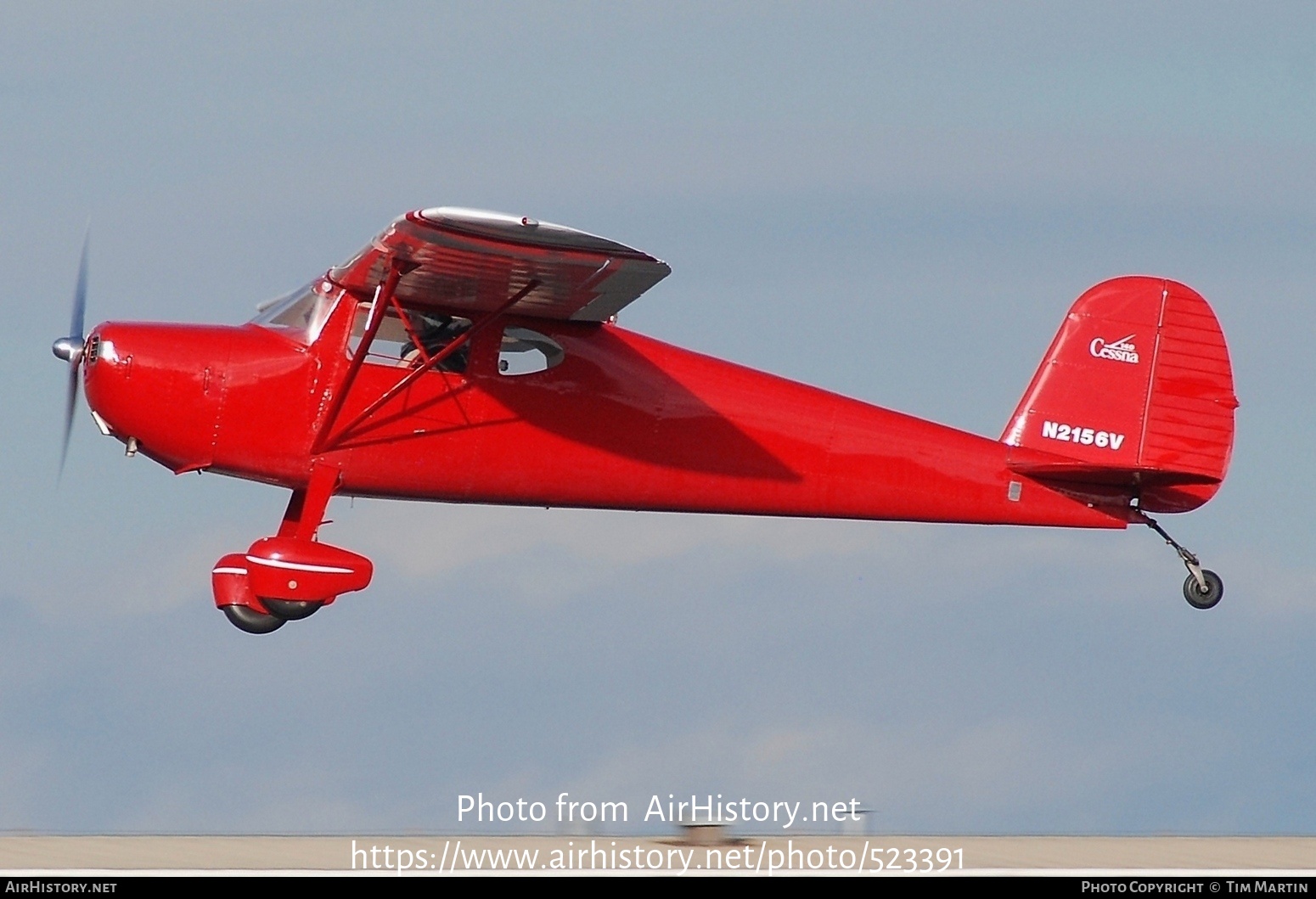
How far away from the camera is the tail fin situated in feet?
53.4

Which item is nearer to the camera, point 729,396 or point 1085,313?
point 729,396

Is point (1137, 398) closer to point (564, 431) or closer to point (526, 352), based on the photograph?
point (564, 431)

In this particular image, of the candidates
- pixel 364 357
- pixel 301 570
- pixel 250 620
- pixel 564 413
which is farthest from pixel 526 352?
pixel 250 620

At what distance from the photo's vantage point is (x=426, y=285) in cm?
1483

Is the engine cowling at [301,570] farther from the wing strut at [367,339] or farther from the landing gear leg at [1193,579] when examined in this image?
the landing gear leg at [1193,579]

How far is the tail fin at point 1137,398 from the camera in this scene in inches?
641

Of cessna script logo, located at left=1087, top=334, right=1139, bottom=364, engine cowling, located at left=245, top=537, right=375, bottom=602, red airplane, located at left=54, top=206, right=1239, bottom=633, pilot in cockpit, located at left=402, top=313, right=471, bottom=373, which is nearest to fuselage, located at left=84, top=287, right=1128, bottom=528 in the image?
red airplane, located at left=54, top=206, right=1239, bottom=633

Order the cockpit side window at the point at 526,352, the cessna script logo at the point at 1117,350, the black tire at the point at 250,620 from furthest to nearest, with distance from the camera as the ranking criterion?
the cessna script logo at the point at 1117,350 → the cockpit side window at the point at 526,352 → the black tire at the point at 250,620

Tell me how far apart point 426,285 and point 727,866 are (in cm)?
430

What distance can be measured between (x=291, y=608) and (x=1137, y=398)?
641cm

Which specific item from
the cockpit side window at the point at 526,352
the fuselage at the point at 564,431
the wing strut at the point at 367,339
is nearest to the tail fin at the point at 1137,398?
the fuselage at the point at 564,431

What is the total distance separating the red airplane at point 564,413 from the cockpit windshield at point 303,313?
0.6 inches

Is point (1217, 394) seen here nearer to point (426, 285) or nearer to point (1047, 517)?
point (1047, 517)
